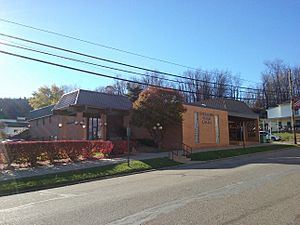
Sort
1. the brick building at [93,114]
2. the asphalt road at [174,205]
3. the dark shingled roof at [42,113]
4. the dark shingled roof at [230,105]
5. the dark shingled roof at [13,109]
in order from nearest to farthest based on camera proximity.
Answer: the asphalt road at [174,205], the brick building at [93,114], the dark shingled roof at [230,105], the dark shingled roof at [42,113], the dark shingled roof at [13,109]

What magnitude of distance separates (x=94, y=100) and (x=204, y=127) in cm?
1186

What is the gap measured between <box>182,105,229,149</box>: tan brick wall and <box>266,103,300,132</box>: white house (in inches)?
1692

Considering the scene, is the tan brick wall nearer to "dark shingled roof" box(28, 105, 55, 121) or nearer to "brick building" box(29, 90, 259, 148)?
"brick building" box(29, 90, 259, 148)

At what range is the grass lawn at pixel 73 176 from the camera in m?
15.7

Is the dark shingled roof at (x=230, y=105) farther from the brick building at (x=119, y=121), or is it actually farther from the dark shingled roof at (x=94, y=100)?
the dark shingled roof at (x=94, y=100)

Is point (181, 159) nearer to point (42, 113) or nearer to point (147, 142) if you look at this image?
point (147, 142)

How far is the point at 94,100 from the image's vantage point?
1384 inches

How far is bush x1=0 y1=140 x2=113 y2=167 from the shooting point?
A: 2188 centimetres

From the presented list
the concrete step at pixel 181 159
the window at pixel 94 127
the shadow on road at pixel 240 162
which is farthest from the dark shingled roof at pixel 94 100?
the shadow on road at pixel 240 162

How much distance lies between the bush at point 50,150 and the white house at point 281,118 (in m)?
61.6

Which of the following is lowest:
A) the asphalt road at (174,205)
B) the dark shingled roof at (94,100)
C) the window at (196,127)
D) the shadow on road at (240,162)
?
the asphalt road at (174,205)

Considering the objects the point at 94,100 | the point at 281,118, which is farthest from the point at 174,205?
the point at 281,118

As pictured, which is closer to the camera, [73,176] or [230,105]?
[73,176]

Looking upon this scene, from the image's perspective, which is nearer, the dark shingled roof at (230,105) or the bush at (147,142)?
the bush at (147,142)
